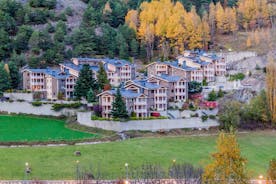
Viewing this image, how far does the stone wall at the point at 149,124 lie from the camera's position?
36.1 m

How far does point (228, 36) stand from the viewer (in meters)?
59.6

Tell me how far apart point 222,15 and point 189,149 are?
30.4 metres

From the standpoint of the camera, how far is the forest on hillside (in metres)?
52.4

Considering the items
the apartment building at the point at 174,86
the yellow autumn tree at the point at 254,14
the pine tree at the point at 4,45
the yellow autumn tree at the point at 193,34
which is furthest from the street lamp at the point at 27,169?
the yellow autumn tree at the point at 254,14

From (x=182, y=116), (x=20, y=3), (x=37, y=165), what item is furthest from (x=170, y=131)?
(x=20, y=3)

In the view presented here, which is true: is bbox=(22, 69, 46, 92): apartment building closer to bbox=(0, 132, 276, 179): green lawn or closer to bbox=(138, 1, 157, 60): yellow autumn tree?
bbox=(138, 1, 157, 60): yellow autumn tree

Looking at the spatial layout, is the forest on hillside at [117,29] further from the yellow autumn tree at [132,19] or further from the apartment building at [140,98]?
the apartment building at [140,98]

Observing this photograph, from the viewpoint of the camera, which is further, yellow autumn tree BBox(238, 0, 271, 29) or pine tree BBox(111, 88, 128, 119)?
yellow autumn tree BBox(238, 0, 271, 29)

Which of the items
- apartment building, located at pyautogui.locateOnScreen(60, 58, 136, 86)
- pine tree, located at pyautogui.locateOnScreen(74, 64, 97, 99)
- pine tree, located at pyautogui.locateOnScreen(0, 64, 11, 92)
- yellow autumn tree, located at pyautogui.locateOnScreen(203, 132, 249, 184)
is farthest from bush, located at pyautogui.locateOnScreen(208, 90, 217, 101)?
yellow autumn tree, located at pyautogui.locateOnScreen(203, 132, 249, 184)

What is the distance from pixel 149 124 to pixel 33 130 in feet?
25.9

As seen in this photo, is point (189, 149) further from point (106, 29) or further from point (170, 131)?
point (106, 29)

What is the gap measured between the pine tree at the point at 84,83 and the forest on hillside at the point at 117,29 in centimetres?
857

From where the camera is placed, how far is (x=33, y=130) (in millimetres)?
36719

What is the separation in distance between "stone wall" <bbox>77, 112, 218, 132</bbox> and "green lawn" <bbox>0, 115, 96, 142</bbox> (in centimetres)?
130
